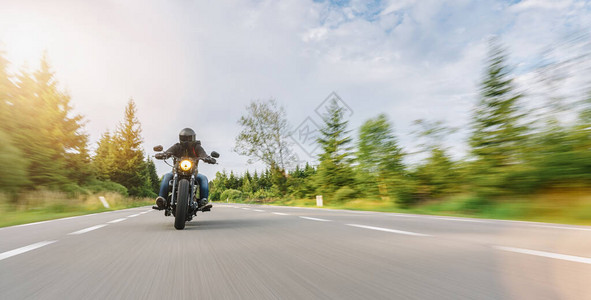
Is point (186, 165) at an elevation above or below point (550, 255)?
above

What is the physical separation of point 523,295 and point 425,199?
52.7 ft

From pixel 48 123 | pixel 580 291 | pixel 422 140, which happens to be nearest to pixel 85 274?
pixel 580 291

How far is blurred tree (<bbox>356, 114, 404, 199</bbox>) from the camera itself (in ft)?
64.5

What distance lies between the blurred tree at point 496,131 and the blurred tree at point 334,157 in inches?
705

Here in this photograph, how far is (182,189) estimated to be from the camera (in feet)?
19.9

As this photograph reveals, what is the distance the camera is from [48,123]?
2869 cm

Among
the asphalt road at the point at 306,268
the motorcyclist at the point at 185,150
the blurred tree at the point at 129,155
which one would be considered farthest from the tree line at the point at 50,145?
the asphalt road at the point at 306,268

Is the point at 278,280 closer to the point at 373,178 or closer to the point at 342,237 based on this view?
the point at 342,237

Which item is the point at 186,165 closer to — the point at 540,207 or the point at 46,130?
the point at 540,207

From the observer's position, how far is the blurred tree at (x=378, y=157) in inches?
774

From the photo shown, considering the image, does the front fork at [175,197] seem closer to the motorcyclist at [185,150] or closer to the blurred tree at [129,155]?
the motorcyclist at [185,150]

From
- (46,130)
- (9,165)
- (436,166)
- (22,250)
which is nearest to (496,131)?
(436,166)

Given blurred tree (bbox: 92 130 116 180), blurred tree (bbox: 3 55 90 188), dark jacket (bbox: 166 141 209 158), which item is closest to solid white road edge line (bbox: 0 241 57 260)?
dark jacket (bbox: 166 141 209 158)

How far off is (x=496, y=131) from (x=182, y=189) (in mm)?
12032
